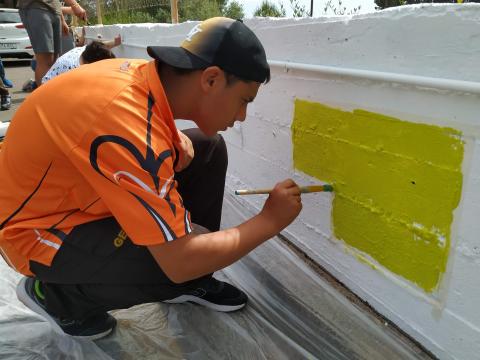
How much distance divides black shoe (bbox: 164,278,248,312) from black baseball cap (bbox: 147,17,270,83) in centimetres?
92

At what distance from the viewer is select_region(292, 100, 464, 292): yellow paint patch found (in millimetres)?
1242

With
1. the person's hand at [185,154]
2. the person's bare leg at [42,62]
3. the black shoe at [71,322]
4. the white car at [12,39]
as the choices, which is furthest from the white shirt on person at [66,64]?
the white car at [12,39]

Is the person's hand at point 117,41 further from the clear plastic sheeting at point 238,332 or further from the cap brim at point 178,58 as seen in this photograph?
the cap brim at point 178,58

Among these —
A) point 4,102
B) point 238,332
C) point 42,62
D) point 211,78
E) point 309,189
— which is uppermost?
point 211,78

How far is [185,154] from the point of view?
155 cm

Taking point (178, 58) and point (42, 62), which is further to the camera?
point (42, 62)

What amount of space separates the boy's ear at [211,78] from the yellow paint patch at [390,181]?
1.94ft

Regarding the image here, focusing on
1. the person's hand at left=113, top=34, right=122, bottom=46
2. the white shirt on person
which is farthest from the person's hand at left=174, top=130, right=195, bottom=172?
the person's hand at left=113, top=34, right=122, bottom=46

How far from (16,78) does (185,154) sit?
8.37 meters

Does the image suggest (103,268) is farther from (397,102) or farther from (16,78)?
(16,78)

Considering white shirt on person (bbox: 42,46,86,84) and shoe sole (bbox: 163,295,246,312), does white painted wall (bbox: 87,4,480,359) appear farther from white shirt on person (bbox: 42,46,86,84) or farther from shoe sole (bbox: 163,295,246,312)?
white shirt on person (bbox: 42,46,86,84)

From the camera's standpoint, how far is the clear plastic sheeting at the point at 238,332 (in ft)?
4.79

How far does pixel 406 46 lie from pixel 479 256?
665 millimetres

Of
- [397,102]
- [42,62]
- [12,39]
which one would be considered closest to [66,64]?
[42,62]
